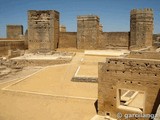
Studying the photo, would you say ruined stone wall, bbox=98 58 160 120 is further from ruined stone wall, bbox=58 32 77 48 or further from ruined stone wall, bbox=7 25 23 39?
ruined stone wall, bbox=7 25 23 39

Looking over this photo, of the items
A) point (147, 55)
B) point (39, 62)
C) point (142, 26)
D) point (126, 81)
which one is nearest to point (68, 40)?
point (39, 62)

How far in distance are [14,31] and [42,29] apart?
14719 millimetres

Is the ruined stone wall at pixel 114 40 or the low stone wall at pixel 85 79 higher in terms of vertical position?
the ruined stone wall at pixel 114 40

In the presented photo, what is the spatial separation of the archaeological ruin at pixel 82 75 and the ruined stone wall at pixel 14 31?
8680 millimetres

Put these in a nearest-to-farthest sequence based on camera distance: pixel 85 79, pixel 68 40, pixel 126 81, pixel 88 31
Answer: pixel 126 81, pixel 85 79, pixel 88 31, pixel 68 40

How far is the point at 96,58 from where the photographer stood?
19047mm

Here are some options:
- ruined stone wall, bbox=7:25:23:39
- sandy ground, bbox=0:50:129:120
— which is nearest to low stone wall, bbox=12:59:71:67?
sandy ground, bbox=0:50:129:120

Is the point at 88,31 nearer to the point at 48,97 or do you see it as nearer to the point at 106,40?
the point at 106,40

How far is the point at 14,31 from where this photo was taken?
36.0m

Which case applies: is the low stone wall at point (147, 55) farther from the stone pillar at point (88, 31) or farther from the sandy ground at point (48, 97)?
the stone pillar at point (88, 31)

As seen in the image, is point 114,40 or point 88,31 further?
point 114,40

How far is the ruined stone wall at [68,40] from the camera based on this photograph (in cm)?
2509

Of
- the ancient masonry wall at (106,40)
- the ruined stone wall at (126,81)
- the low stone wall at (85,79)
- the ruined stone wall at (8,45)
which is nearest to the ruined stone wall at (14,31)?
the ruined stone wall at (8,45)

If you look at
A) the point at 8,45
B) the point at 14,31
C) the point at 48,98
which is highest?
the point at 14,31
